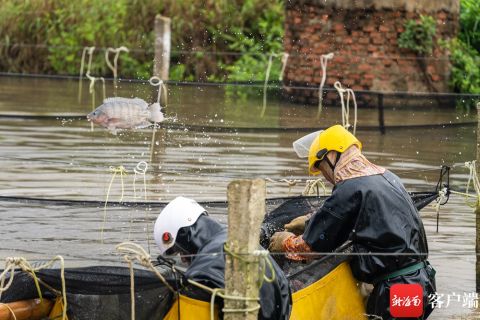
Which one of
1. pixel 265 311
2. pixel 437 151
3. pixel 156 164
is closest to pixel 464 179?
pixel 437 151

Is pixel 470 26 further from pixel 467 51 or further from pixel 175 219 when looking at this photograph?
pixel 175 219

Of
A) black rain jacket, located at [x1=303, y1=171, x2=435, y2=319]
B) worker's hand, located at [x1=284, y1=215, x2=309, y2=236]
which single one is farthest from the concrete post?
black rain jacket, located at [x1=303, y1=171, x2=435, y2=319]

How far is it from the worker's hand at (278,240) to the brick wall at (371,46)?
511 inches

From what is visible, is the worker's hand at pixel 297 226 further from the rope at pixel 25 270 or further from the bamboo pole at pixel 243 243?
the bamboo pole at pixel 243 243

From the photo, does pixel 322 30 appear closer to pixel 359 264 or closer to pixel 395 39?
pixel 395 39

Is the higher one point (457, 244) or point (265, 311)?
point (265, 311)

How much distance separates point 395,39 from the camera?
2150cm

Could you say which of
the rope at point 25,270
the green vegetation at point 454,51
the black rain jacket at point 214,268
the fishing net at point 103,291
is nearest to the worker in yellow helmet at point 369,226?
the black rain jacket at point 214,268

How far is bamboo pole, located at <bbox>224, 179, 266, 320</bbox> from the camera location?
5848 mm

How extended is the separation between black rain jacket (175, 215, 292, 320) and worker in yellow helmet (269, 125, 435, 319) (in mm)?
801

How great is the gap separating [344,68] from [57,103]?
191 inches

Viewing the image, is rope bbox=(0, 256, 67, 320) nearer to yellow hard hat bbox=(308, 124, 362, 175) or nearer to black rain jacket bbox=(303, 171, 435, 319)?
black rain jacket bbox=(303, 171, 435, 319)

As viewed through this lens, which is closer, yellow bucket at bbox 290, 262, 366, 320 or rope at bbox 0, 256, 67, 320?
rope at bbox 0, 256, 67, 320

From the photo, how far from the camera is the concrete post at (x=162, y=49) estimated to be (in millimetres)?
18578
